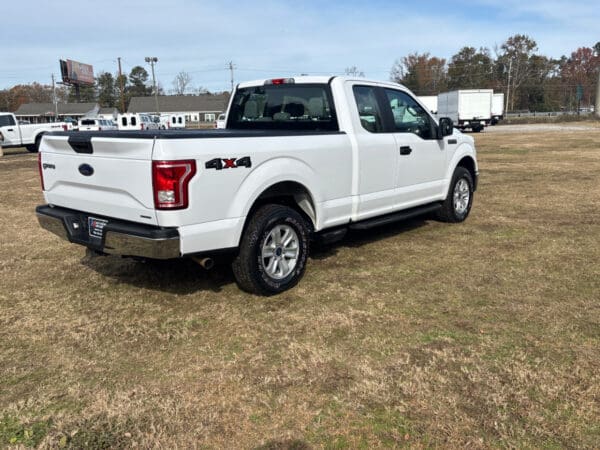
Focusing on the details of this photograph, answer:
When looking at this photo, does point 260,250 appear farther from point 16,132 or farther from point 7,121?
point 7,121

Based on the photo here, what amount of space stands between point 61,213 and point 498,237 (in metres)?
4.93

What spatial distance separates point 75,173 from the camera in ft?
13.8

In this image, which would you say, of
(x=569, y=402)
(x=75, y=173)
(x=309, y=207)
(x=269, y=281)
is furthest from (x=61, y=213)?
(x=569, y=402)

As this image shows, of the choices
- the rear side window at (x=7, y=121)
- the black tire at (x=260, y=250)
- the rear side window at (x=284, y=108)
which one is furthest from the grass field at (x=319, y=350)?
the rear side window at (x=7, y=121)

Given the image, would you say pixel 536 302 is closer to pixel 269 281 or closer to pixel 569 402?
pixel 569 402

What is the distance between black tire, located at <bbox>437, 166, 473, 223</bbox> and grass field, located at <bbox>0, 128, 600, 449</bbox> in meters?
0.97

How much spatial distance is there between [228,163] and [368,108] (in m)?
2.14

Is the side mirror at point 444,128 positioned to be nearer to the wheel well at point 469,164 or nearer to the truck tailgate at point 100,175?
the wheel well at point 469,164

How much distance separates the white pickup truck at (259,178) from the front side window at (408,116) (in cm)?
2

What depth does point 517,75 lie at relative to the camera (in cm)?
8700

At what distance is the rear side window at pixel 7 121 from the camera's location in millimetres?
23141

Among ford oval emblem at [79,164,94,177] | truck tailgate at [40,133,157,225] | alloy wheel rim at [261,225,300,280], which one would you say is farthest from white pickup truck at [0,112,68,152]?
alloy wheel rim at [261,225,300,280]

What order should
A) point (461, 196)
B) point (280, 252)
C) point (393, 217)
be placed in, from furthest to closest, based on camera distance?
1. point (461, 196)
2. point (393, 217)
3. point (280, 252)

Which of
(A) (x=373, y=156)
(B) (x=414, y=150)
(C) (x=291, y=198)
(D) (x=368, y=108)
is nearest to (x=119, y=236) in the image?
(C) (x=291, y=198)
